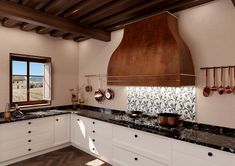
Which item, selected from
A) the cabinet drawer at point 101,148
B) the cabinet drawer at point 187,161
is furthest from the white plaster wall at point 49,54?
the cabinet drawer at point 187,161

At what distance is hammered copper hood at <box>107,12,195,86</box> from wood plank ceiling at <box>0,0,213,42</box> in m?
0.19

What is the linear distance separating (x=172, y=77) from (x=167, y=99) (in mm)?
612

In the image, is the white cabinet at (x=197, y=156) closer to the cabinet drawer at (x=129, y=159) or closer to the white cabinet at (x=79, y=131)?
the cabinet drawer at (x=129, y=159)

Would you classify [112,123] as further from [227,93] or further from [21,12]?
[21,12]

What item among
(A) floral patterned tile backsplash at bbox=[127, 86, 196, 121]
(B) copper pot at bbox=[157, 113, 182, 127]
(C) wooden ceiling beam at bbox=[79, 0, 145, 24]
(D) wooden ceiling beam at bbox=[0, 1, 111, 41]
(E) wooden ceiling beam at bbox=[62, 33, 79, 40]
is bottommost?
(B) copper pot at bbox=[157, 113, 182, 127]

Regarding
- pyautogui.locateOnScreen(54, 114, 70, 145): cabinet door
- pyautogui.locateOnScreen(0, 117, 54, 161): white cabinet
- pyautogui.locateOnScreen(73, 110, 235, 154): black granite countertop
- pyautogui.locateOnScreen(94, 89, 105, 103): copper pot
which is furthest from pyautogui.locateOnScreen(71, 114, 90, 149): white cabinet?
pyautogui.locateOnScreen(73, 110, 235, 154): black granite countertop

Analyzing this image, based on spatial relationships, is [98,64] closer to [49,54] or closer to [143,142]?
[49,54]

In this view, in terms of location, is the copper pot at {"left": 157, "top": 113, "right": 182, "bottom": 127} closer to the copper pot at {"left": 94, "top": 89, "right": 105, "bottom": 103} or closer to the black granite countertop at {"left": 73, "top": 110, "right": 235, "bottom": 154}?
the black granite countertop at {"left": 73, "top": 110, "right": 235, "bottom": 154}

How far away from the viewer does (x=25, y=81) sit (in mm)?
3604

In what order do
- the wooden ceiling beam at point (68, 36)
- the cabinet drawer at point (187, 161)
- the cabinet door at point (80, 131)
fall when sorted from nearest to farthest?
1. the cabinet drawer at point (187, 161)
2. the cabinet door at point (80, 131)
3. the wooden ceiling beam at point (68, 36)

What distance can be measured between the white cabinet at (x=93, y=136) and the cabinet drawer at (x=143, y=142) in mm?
219

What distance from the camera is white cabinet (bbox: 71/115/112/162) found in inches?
114

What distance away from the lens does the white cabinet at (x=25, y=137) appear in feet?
9.26

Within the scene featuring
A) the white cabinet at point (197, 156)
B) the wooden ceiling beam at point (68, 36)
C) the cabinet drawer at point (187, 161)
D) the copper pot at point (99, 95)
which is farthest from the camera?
the wooden ceiling beam at point (68, 36)
